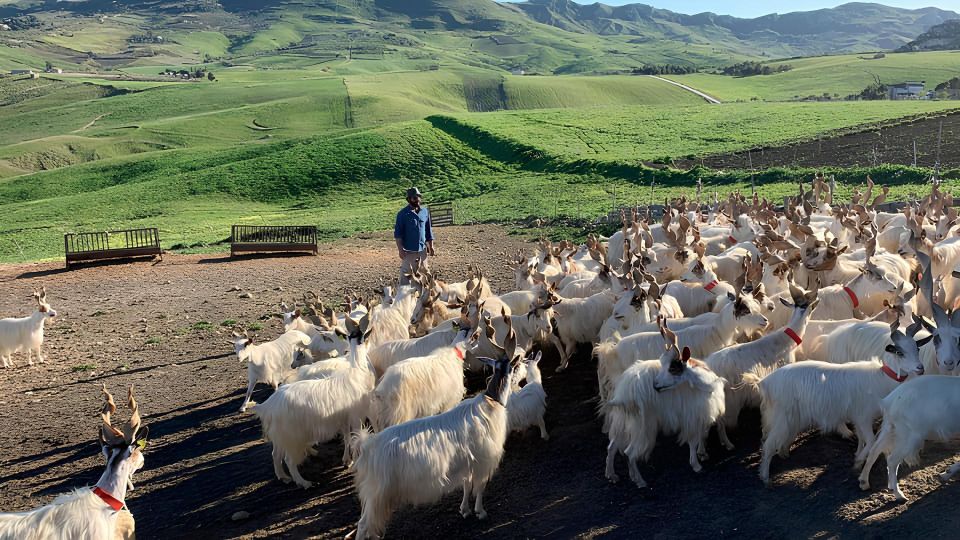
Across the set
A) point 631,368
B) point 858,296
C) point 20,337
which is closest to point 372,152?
point 20,337

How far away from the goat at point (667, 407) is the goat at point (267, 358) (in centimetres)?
555

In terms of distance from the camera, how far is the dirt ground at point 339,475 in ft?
21.1

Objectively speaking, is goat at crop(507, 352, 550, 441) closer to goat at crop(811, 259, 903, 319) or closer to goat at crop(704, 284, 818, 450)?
goat at crop(704, 284, 818, 450)

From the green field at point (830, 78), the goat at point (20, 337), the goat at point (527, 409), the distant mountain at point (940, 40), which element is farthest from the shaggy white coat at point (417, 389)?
the distant mountain at point (940, 40)

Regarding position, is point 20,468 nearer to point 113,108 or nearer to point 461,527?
point 461,527

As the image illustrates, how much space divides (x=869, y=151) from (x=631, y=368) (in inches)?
1348

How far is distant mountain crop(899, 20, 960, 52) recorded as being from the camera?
157m

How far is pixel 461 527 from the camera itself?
7.09 m

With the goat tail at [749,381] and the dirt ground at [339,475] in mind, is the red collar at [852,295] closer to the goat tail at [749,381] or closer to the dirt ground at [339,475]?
the dirt ground at [339,475]

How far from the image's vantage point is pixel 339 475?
8.41 meters

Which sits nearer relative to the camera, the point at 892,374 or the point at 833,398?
the point at 892,374

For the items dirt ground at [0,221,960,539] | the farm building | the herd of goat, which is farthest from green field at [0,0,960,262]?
the herd of goat

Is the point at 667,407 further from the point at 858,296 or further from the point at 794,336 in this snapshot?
the point at 858,296

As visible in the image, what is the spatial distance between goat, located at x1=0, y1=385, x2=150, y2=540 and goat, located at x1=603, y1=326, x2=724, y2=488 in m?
4.53
